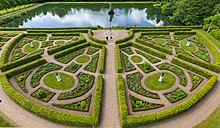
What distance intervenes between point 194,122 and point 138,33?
28435 mm

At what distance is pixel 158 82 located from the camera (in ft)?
89.0

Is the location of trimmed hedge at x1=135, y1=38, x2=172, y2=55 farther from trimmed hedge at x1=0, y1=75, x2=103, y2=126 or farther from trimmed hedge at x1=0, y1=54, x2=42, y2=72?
trimmed hedge at x1=0, y1=54, x2=42, y2=72

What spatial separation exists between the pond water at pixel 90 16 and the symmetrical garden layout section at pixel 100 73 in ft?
57.6

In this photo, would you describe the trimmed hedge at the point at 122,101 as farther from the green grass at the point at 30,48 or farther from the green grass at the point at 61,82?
the green grass at the point at 30,48

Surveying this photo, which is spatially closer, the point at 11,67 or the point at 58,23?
the point at 11,67

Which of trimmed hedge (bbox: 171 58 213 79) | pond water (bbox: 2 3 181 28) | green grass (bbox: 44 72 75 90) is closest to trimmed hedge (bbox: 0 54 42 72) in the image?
green grass (bbox: 44 72 75 90)

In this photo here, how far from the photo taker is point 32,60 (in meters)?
33.8

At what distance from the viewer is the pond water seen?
61162mm

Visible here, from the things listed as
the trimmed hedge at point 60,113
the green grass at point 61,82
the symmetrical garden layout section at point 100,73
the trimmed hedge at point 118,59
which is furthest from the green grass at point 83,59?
the trimmed hedge at point 60,113

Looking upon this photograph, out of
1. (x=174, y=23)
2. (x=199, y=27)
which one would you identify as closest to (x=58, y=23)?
(x=174, y=23)

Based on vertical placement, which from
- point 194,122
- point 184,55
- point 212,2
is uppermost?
point 212,2

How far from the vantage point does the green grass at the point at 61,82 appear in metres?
26.6

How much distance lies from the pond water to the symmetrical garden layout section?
1756 centimetres

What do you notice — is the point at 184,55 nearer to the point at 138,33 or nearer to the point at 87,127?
the point at 138,33
